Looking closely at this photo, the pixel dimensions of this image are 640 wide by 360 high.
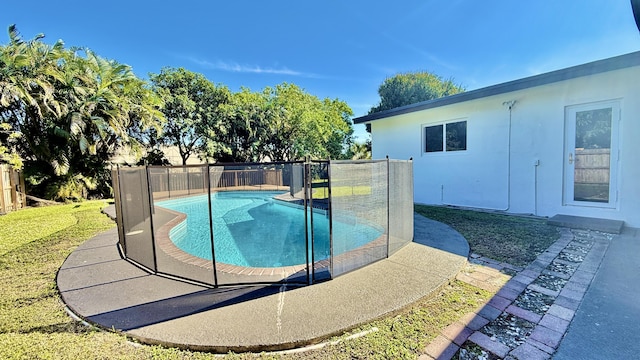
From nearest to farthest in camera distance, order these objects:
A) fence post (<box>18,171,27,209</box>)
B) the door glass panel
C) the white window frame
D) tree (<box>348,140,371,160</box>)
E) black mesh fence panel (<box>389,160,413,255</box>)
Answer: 1. black mesh fence panel (<box>389,160,413,255</box>)
2. the door glass panel
3. the white window frame
4. fence post (<box>18,171,27,209</box>)
5. tree (<box>348,140,371,160</box>)

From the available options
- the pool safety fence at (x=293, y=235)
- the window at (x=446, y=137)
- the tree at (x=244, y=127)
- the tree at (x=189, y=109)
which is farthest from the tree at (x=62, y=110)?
the window at (x=446, y=137)

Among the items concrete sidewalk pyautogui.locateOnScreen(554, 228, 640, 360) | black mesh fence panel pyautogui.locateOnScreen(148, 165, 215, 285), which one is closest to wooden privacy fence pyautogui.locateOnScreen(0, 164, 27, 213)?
black mesh fence panel pyautogui.locateOnScreen(148, 165, 215, 285)

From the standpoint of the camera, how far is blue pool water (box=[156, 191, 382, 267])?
148 inches


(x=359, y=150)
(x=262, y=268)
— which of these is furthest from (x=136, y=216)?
(x=359, y=150)

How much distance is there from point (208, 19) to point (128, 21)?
10.6 feet

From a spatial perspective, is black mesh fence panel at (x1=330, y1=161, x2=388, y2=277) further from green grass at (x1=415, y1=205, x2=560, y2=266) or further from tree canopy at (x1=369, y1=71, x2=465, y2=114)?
tree canopy at (x1=369, y1=71, x2=465, y2=114)

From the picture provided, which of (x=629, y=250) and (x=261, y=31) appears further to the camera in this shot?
(x=261, y=31)

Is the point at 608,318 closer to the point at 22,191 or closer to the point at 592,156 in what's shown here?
the point at 592,156

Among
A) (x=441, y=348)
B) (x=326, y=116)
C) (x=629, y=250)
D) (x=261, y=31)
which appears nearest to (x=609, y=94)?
(x=629, y=250)

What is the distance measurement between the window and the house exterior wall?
0.53 feet

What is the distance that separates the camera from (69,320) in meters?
2.48

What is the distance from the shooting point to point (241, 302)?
2.71 m

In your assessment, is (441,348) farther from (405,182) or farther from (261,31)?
(261,31)

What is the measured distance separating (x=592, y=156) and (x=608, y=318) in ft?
17.3
